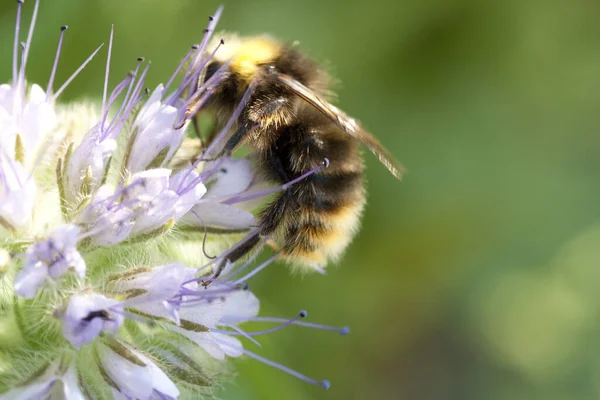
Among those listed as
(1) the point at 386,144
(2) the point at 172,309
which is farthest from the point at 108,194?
(1) the point at 386,144

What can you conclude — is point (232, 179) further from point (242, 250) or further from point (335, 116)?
point (335, 116)

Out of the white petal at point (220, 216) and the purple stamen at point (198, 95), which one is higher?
the purple stamen at point (198, 95)

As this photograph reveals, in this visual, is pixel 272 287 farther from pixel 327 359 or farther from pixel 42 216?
pixel 42 216

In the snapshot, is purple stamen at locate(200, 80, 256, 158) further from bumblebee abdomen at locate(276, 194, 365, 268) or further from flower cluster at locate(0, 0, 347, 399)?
bumblebee abdomen at locate(276, 194, 365, 268)

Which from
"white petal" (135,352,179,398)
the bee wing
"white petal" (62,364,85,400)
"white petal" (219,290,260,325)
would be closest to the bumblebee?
the bee wing

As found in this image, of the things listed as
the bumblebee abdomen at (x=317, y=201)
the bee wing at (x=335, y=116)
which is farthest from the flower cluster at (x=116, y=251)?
the bee wing at (x=335, y=116)

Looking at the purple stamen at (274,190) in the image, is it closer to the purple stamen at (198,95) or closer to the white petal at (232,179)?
the white petal at (232,179)

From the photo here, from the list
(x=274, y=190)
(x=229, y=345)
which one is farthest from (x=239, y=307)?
(x=274, y=190)
